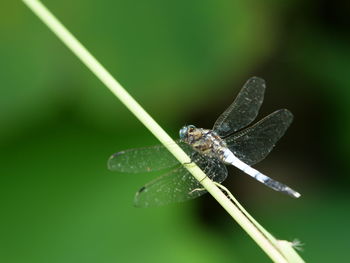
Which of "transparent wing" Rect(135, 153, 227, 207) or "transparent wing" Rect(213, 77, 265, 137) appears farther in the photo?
"transparent wing" Rect(213, 77, 265, 137)

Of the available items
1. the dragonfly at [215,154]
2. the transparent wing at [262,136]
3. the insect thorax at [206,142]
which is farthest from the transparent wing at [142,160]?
the transparent wing at [262,136]

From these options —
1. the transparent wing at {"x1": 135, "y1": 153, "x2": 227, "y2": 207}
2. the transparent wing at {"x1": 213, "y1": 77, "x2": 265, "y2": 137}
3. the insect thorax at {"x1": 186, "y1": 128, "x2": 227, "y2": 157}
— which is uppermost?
the transparent wing at {"x1": 213, "y1": 77, "x2": 265, "y2": 137}

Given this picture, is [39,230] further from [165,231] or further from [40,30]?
[40,30]

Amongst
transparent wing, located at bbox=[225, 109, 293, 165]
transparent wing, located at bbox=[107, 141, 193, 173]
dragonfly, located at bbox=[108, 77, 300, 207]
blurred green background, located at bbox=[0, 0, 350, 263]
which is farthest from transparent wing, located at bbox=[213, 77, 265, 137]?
blurred green background, located at bbox=[0, 0, 350, 263]

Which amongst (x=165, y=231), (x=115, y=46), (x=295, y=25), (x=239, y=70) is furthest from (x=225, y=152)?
(x=295, y=25)

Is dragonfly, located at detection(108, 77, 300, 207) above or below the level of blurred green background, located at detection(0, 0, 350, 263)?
below

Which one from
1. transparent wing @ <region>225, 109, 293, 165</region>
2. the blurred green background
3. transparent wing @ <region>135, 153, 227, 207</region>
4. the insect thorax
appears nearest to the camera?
transparent wing @ <region>135, 153, 227, 207</region>

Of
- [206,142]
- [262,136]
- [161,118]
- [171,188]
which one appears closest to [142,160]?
[171,188]

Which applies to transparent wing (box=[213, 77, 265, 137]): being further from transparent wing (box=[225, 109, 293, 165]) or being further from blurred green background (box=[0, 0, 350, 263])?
blurred green background (box=[0, 0, 350, 263])
